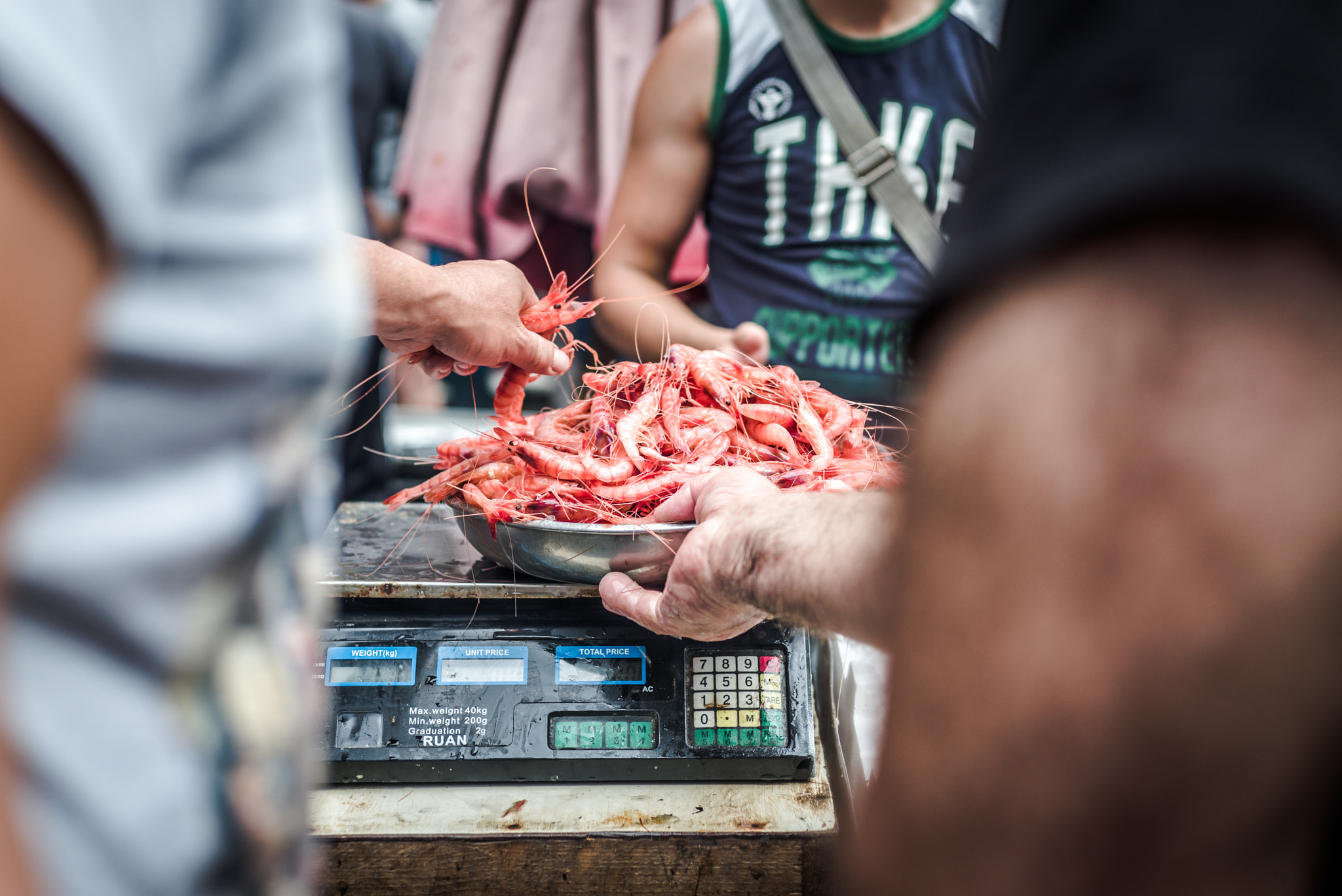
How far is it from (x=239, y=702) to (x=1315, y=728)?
52 centimetres

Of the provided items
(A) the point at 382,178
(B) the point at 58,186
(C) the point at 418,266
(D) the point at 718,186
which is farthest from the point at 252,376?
(A) the point at 382,178

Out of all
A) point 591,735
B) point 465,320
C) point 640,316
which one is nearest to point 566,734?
point 591,735

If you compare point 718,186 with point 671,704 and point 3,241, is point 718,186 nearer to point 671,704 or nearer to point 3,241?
point 671,704

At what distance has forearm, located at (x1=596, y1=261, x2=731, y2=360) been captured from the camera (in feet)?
6.95

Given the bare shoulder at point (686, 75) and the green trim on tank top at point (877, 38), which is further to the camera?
the bare shoulder at point (686, 75)

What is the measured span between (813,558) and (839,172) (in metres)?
1.40

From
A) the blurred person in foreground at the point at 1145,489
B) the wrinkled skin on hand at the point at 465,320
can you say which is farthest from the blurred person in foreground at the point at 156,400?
the wrinkled skin on hand at the point at 465,320

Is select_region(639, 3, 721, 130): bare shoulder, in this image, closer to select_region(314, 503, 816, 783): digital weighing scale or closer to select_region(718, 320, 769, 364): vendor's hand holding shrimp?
select_region(718, 320, 769, 364): vendor's hand holding shrimp

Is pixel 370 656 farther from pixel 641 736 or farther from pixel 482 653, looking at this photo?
pixel 641 736

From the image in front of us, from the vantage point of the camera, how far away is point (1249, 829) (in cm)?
27

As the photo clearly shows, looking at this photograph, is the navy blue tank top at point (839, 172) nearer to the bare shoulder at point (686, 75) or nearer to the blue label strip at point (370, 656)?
the bare shoulder at point (686, 75)

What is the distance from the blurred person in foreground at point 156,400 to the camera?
→ 0.29m

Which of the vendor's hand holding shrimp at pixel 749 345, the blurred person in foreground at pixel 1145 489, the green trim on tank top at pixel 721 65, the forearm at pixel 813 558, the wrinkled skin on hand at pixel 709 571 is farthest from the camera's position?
the green trim on tank top at pixel 721 65

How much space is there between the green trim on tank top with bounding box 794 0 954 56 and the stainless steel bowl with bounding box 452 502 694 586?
1.48 metres
